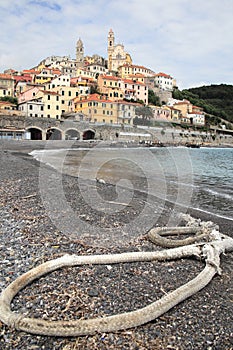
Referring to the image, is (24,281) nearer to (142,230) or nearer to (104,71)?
(142,230)

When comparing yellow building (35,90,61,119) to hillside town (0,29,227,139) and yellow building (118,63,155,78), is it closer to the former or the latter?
hillside town (0,29,227,139)

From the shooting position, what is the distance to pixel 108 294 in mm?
3615

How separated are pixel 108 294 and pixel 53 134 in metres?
58.4

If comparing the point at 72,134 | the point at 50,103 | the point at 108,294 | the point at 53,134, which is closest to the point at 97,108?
the point at 72,134

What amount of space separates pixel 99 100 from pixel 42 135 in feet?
56.1

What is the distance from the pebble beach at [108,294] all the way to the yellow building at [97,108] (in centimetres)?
6258

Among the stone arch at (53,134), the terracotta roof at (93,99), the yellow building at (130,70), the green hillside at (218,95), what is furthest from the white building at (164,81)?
the stone arch at (53,134)

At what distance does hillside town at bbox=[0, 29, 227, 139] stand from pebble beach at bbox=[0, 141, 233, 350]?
164ft

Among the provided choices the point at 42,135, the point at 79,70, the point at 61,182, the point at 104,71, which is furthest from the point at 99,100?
the point at 61,182

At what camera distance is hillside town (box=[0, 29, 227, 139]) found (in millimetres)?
65125

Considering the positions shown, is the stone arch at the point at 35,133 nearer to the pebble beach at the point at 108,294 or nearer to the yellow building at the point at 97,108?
the yellow building at the point at 97,108

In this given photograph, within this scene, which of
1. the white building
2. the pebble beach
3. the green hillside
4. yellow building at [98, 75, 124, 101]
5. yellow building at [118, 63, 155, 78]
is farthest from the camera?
the green hillside

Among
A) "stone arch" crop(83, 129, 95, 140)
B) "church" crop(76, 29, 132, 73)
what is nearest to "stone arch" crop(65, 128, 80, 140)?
"stone arch" crop(83, 129, 95, 140)

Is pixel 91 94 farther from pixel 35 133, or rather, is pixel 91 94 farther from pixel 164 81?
pixel 164 81
